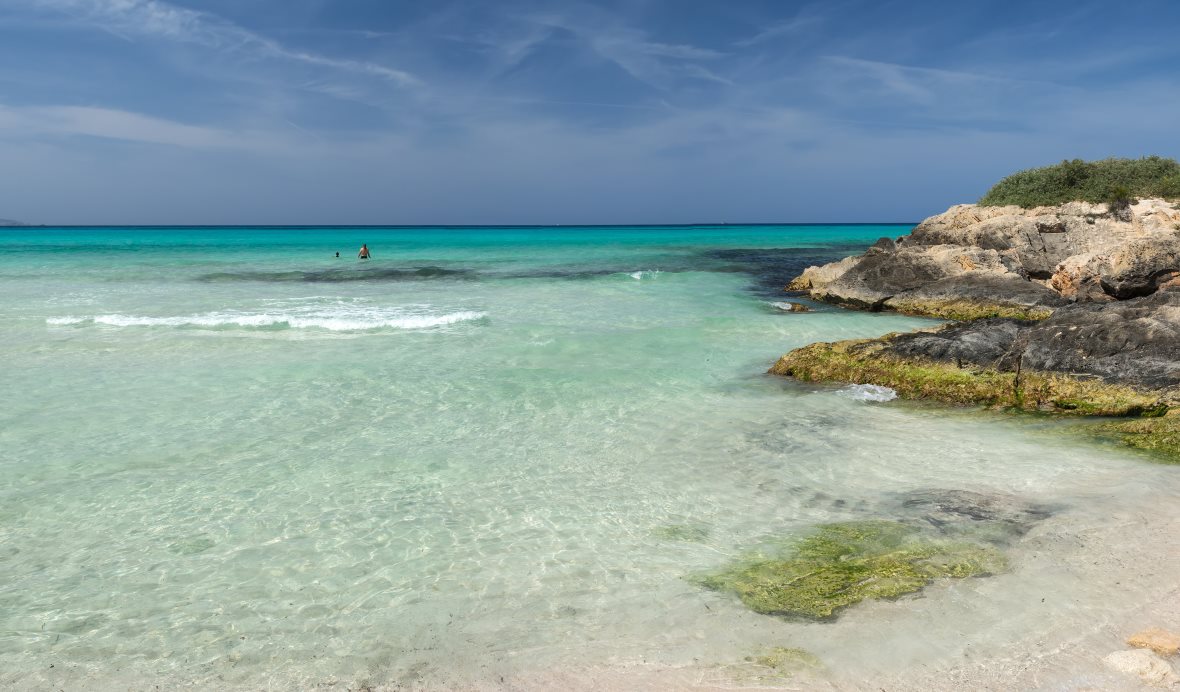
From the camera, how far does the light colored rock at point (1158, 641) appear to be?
460cm

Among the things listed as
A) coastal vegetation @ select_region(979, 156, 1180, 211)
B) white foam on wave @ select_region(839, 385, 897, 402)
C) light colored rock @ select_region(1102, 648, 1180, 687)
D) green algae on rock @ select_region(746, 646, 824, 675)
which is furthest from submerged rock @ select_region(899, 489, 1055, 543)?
coastal vegetation @ select_region(979, 156, 1180, 211)

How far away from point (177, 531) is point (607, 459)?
180 inches

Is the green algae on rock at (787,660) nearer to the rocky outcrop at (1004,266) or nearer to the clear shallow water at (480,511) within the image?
the clear shallow water at (480,511)

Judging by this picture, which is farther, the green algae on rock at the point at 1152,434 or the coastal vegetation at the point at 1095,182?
the coastal vegetation at the point at 1095,182

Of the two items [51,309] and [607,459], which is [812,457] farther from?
[51,309]

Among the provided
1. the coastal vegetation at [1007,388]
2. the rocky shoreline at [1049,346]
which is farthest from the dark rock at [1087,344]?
the coastal vegetation at [1007,388]

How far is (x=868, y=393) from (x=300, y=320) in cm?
1392

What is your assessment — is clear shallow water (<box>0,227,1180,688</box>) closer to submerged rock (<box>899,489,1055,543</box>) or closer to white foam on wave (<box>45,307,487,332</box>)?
submerged rock (<box>899,489,1055,543</box>)

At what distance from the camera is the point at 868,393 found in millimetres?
11406

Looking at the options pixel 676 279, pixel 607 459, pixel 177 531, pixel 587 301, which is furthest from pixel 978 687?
pixel 676 279

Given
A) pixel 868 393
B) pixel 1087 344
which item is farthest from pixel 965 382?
pixel 1087 344

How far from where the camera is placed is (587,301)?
23828mm

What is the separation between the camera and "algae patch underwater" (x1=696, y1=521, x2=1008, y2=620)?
5.44 meters

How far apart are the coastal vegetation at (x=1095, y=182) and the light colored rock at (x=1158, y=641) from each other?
91.2 feet
